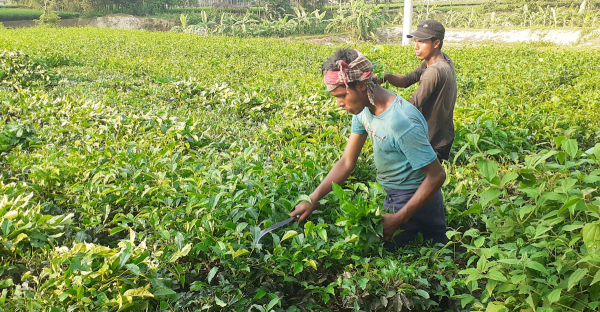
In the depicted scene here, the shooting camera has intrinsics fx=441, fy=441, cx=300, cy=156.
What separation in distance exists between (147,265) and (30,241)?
878 millimetres

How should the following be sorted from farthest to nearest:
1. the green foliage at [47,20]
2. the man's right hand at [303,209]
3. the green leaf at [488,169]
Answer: the green foliage at [47,20] < the man's right hand at [303,209] < the green leaf at [488,169]

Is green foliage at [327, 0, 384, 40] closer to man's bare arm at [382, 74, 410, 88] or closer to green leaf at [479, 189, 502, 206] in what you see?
man's bare arm at [382, 74, 410, 88]

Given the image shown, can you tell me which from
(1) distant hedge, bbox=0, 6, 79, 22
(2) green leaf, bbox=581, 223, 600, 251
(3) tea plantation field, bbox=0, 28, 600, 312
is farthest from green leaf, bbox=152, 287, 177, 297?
(1) distant hedge, bbox=0, 6, 79, 22

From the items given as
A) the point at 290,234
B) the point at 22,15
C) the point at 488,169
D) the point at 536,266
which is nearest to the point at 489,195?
the point at 488,169

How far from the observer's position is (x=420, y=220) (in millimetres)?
2586

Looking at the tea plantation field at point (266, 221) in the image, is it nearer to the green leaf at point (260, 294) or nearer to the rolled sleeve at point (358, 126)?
the green leaf at point (260, 294)

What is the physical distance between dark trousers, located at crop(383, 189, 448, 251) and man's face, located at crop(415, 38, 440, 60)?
4.82 feet

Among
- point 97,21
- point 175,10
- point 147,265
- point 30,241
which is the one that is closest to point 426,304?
point 147,265

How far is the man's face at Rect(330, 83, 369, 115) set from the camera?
2.32m

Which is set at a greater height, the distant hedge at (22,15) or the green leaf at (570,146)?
the distant hedge at (22,15)

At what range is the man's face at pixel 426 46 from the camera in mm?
3594

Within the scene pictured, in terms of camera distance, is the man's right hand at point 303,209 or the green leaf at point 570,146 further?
the man's right hand at point 303,209

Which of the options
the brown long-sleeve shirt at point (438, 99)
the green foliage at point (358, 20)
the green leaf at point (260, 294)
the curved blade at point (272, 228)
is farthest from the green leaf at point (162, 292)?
the green foliage at point (358, 20)

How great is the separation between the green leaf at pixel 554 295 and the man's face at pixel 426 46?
7.69ft
